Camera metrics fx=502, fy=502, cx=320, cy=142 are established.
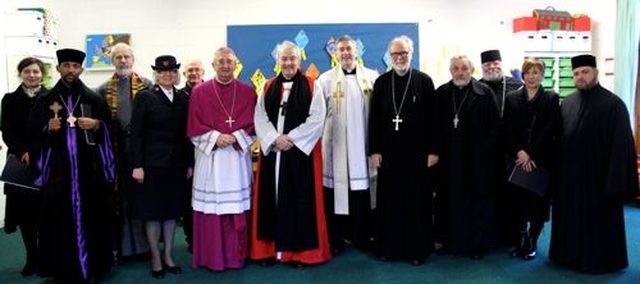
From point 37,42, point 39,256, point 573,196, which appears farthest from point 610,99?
point 37,42

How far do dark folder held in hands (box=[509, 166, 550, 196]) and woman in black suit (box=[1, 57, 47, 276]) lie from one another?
11.5 feet

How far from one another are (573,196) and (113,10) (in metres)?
5.49

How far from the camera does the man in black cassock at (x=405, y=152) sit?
3.70 metres

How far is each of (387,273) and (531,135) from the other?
1450 mm

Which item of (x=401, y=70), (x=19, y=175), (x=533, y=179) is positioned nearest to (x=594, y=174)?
(x=533, y=179)

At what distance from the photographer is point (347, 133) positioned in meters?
3.87

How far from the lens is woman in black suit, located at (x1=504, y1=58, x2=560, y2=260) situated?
3615 millimetres

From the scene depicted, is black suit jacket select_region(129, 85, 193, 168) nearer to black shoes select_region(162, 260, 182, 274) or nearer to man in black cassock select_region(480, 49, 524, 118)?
black shoes select_region(162, 260, 182, 274)

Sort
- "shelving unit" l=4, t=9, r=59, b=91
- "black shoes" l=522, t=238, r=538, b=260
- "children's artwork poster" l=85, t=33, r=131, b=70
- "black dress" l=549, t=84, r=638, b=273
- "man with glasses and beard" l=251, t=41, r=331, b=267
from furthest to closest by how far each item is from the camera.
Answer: "children's artwork poster" l=85, t=33, r=131, b=70
"shelving unit" l=4, t=9, r=59, b=91
"black shoes" l=522, t=238, r=538, b=260
"man with glasses and beard" l=251, t=41, r=331, b=267
"black dress" l=549, t=84, r=638, b=273

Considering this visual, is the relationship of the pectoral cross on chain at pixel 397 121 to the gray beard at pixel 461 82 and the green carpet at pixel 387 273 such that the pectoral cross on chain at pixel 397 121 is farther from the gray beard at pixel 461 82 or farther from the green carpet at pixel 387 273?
the green carpet at pixel 387 273

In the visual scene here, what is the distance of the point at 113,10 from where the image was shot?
621 cm

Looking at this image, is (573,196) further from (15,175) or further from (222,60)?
(15,175)

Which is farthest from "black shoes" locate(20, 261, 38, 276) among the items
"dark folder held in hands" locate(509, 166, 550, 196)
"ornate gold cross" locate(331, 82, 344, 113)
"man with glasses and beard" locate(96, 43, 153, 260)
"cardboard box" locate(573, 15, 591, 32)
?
"cardboard box" locate(573, 15, 591, 32)

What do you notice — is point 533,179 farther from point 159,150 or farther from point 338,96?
point 159,150
